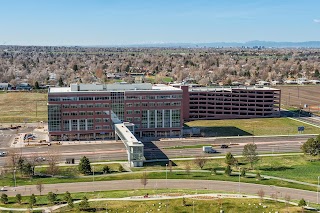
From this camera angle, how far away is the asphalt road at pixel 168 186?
7419 centimetres

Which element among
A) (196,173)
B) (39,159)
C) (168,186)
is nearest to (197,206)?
(168,186)

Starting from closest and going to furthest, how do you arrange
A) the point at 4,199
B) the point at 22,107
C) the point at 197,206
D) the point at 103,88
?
the point at 197,206 < the point at 4,199 < the point at 103,88 < the point at 22,107

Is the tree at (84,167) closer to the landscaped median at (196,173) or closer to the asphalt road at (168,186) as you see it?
the landscaped median at (196,173)

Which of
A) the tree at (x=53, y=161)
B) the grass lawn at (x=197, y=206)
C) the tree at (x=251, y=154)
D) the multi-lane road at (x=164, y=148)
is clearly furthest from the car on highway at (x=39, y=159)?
the tree at (x=251, y=154)

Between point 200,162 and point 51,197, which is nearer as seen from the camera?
point 51,197

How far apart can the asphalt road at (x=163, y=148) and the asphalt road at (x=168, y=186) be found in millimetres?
18599

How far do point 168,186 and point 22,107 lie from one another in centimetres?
10750

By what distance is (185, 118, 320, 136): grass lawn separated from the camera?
127000 mm

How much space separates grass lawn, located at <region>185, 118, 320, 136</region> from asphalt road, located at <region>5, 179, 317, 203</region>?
47.5m

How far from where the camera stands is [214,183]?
7919 cm

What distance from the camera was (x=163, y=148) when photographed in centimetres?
10825

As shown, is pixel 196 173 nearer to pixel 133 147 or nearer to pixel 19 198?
pixel 133 147

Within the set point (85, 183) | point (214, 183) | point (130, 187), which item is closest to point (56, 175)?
point (85, 183)

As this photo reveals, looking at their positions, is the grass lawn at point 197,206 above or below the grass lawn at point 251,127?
below
